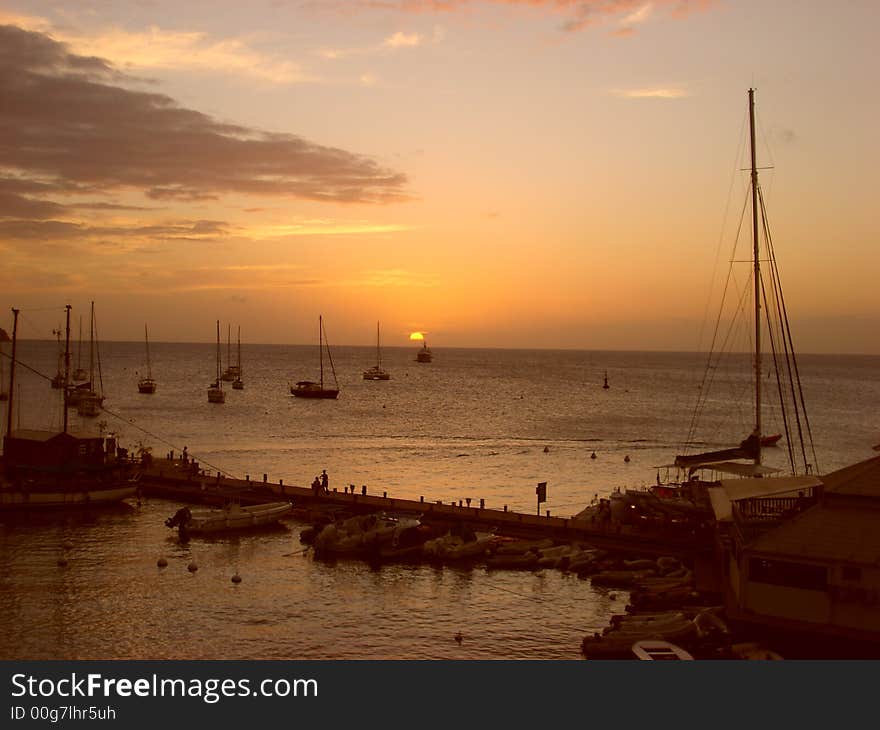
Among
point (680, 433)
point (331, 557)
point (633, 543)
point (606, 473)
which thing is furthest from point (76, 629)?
point (680, 433)

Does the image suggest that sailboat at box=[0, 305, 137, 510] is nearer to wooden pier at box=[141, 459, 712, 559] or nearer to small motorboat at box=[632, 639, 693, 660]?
wooden pier at box=[141, 459, 712, 559]

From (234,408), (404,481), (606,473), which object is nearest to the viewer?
(404,481)

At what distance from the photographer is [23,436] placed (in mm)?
56438

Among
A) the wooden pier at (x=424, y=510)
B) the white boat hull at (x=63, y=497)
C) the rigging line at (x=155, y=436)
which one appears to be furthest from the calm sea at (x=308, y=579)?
the wooden pier at (x=424, y=510)

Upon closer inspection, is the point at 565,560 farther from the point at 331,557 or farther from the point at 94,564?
the point at 94,564

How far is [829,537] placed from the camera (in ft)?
88.1

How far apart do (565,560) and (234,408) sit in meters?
106

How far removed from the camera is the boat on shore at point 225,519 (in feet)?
153

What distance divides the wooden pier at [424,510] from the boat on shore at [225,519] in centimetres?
262

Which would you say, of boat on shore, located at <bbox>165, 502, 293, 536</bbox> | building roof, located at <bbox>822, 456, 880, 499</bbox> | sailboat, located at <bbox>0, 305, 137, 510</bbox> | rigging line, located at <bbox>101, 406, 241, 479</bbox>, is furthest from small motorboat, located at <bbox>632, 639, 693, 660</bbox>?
rigging line, located at <bbox>101, 406, 241, 479</bbox>

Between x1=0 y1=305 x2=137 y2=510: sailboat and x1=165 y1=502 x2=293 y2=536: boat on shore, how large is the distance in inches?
297

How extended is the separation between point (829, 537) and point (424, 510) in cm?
2586

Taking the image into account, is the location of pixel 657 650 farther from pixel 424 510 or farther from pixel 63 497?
pixel 63 497

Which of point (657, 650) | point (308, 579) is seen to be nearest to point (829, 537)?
point (657, 650)
